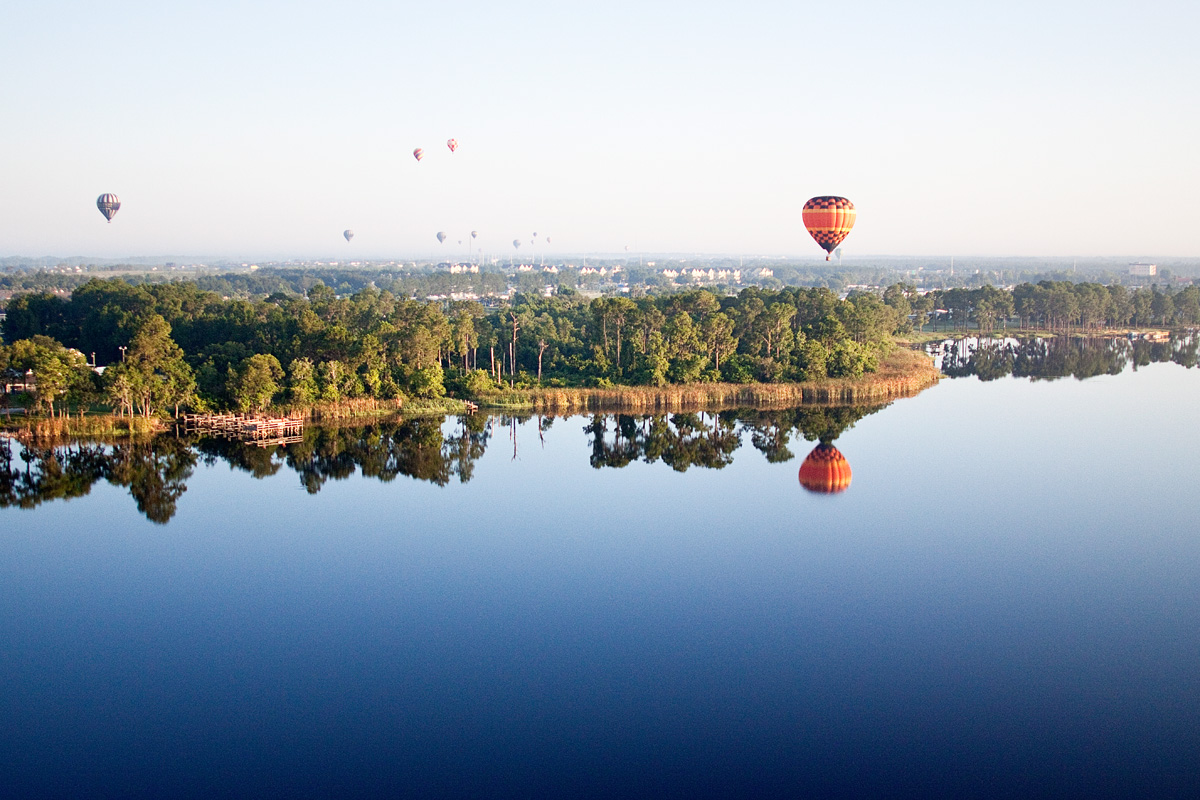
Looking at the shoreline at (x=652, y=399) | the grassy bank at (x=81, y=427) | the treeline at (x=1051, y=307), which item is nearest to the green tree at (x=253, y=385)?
the shoreline at (x=652, y=399)

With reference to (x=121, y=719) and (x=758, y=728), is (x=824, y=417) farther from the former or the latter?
(x=121, y=719)

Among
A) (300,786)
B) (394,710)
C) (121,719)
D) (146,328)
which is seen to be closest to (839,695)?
(394,710)

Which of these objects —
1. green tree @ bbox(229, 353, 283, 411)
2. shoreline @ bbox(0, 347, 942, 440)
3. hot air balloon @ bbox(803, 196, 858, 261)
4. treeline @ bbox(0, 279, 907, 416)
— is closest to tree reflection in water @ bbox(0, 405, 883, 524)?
shoreline @ bbox(0, 347, 942, 440)

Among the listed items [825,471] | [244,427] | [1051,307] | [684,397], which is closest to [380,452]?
[244,427]

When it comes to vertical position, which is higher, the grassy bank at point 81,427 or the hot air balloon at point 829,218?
the hot air balloon at point 829,218

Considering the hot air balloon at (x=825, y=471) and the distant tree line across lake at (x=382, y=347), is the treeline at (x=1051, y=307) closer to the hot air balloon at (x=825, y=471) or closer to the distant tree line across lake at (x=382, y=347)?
the distant tree line across lake at (x=382, y=347)

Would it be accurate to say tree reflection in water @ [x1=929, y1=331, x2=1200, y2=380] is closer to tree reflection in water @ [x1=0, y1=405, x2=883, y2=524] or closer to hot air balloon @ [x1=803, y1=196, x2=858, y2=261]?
hot air balloon @ [x1=803, y1=196, x2=858, y2=261]

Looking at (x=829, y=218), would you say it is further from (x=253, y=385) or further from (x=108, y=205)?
(x=108, y=205)
